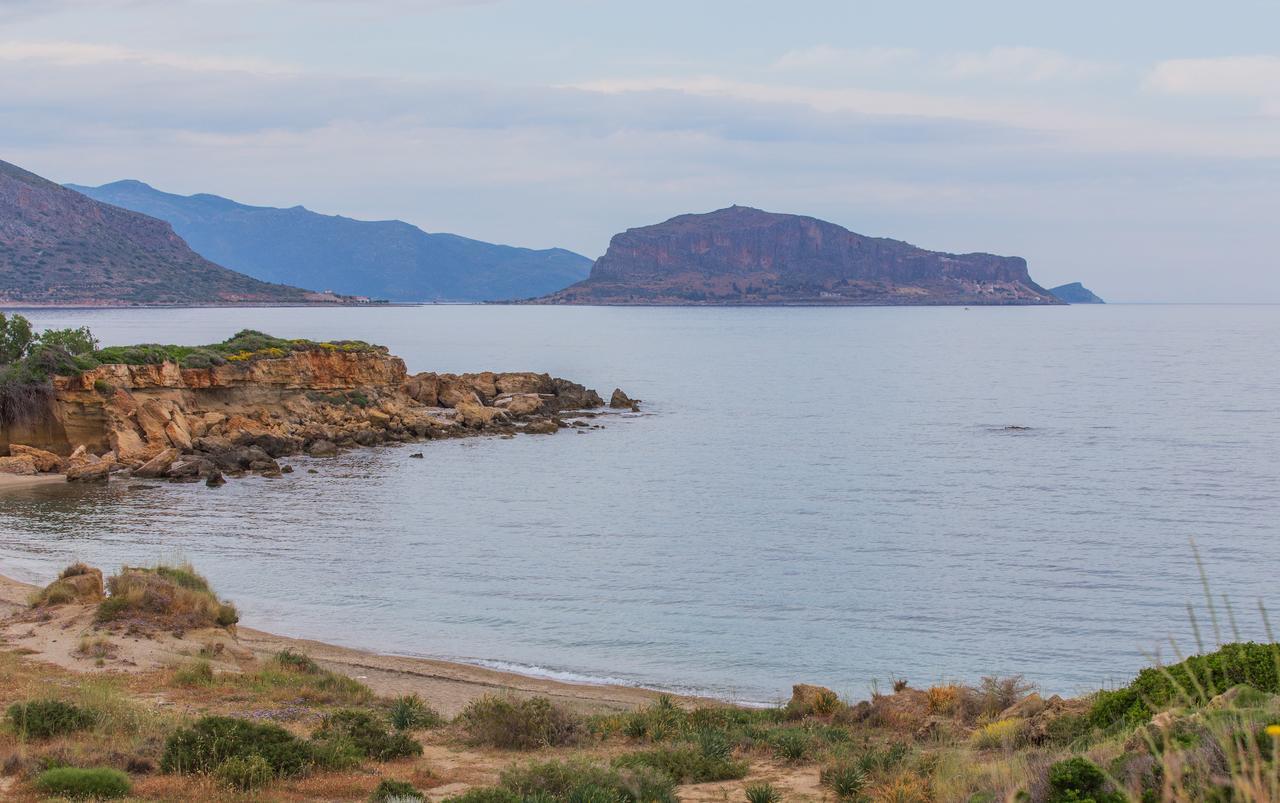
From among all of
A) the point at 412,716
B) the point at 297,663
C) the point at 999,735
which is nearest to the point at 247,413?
the point at 297,663

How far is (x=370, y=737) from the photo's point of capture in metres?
12.0

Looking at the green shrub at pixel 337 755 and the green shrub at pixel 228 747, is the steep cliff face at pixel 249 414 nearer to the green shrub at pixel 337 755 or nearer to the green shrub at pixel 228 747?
the green shrub at pixel 337 755

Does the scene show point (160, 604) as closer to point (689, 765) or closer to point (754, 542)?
point (689, 765)

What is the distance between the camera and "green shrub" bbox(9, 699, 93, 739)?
37.6ft

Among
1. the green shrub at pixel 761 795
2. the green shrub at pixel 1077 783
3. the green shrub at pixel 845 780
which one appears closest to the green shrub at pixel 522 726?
the green shrub at pixel 761 795

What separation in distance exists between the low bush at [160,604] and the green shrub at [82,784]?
30.3ft

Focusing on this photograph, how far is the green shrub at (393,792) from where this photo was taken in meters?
9.50

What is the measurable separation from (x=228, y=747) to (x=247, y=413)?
39723 mm

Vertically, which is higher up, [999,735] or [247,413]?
[999,735]

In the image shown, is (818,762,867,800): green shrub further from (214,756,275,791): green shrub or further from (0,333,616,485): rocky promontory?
(0,333,616,485): rocky promontory

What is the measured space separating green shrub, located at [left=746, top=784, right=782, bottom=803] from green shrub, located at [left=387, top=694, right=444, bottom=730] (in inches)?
201

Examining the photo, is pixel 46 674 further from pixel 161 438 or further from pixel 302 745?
pixel 161 438

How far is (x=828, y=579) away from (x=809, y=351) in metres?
105

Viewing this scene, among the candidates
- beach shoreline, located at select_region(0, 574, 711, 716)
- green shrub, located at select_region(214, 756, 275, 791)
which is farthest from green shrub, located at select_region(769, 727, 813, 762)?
green shrub, located at select_region(214, 756, 275, 791)
